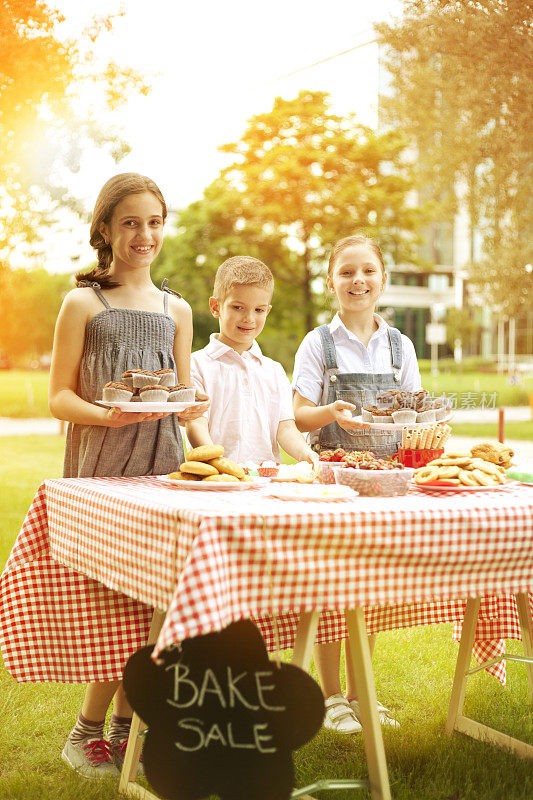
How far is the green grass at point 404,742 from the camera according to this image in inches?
126

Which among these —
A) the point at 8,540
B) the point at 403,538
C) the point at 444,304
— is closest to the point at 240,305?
the point at 403,538

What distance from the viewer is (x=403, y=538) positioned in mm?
2283

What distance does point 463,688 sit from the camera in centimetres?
367

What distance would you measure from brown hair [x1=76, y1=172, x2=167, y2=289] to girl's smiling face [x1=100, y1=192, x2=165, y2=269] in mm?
20

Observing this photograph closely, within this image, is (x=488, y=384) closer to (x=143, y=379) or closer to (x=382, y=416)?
(x=382, y=416)

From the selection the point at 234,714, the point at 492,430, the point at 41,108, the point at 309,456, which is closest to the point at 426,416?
the point at 309,456

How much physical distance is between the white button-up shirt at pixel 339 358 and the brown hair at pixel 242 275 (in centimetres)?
45

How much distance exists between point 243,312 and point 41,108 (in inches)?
302

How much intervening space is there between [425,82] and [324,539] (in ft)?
53.9

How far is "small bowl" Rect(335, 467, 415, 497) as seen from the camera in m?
2.57

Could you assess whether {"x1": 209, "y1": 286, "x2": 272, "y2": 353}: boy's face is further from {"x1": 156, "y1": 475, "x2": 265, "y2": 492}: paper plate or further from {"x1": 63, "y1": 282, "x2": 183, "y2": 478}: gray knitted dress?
{"x1": 156, "y1": 475, "x2": 265, "y2": 492}: paper plate

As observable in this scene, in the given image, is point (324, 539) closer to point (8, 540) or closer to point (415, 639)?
point (415, 639)

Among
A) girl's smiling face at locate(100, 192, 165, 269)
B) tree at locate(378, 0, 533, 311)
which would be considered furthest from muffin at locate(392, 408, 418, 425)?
tree at locate(378, 0, 533, 311)

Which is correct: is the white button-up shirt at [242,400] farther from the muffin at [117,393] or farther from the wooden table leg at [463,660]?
the wooden table leg at [463,660]
